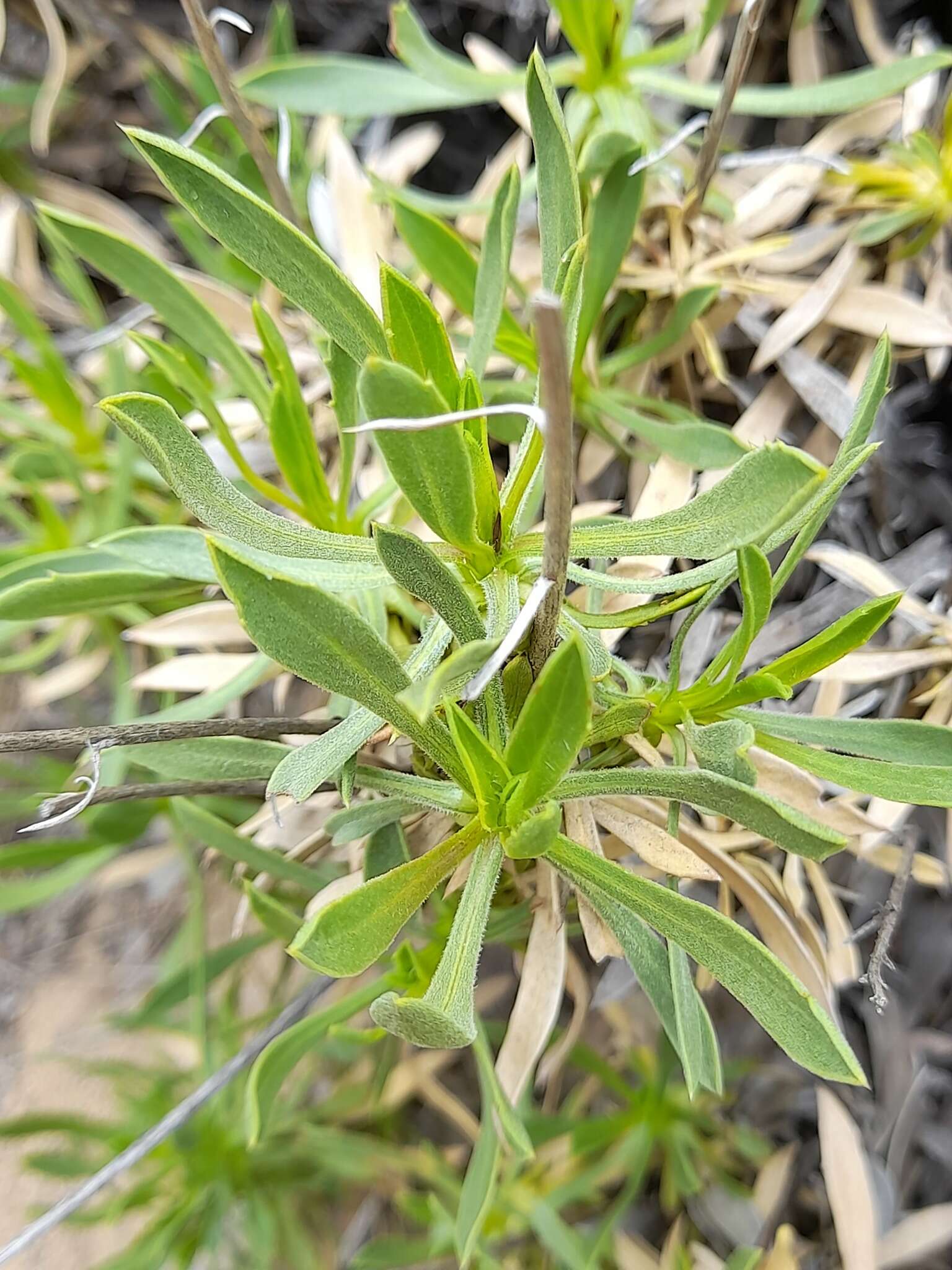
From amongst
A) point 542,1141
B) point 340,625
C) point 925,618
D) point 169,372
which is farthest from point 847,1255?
point 169,372

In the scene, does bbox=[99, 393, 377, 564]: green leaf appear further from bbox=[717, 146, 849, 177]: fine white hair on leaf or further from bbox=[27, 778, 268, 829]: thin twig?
bbox=[717, 146, 849, 177]: fine white hair on leaf

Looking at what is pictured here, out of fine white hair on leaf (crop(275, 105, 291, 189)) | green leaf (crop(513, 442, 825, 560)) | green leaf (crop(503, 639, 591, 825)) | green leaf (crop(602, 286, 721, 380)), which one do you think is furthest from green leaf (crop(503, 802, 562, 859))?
fine white hair on leaf (crop(275, 105, 291, 189))

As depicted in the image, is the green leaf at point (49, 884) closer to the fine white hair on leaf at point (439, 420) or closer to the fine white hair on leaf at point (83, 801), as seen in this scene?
the fine white hair on leaf at point (83, 801)

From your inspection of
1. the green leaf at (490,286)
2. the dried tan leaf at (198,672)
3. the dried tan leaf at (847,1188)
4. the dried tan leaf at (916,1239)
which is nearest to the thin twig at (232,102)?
the green leaf at (490,286)

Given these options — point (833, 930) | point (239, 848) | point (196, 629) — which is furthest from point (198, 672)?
point (833, 930)

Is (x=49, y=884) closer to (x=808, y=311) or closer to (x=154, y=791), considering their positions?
(x=154, y=791)

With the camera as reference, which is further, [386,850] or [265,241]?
[386,850]
